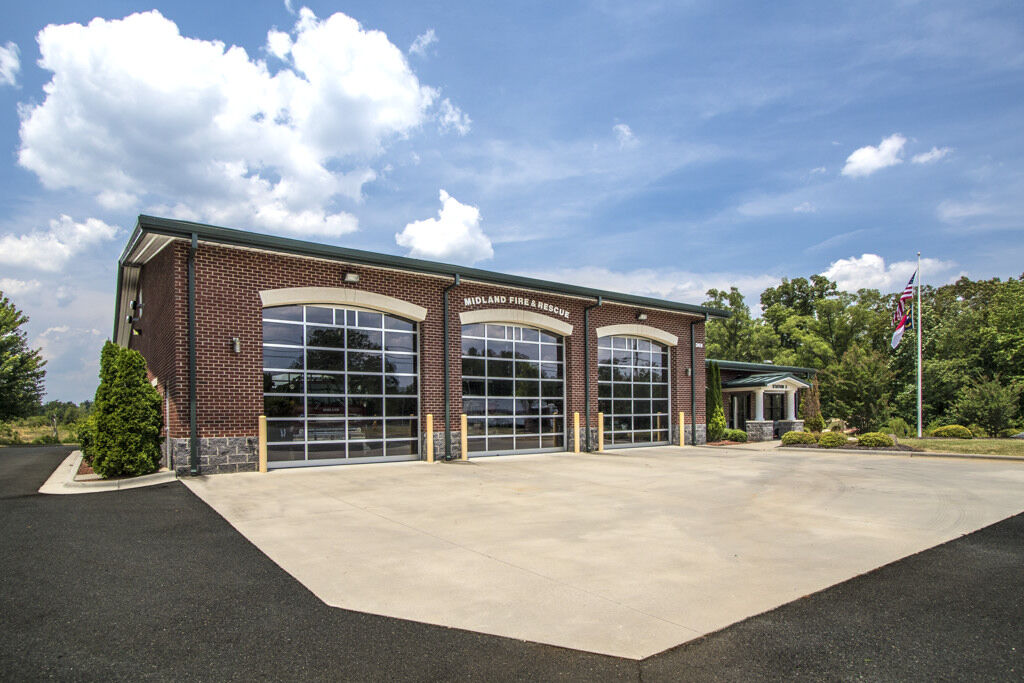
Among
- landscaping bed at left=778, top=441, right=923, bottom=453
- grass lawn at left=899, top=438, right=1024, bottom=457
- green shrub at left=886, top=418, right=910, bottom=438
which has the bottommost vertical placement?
green shrub at left=886, top=418, right=910, bottom=438

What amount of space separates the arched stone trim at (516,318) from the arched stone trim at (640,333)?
1.83 m

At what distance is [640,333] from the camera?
22.5 m

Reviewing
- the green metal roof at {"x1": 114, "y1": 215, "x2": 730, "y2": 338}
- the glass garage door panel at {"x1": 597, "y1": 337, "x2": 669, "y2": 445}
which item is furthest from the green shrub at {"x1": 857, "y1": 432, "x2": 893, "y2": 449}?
the green metal roof at {"x1": 114, "y1": 215, "x2": 730, "y2": 338}

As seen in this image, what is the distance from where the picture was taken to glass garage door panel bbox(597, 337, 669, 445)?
21734 millimetres

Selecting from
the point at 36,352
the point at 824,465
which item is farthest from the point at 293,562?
the point at 36,352

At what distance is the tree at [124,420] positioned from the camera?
11.9 m

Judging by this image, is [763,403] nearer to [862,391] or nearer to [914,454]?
[862,391]

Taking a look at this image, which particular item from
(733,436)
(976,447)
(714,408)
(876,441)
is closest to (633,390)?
(714,408)

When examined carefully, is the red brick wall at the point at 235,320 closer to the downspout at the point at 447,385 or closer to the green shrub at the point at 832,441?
the downspout at the point at 447,385

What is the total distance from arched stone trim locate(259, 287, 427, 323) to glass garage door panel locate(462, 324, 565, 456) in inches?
81.8

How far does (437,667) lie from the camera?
3.95 m

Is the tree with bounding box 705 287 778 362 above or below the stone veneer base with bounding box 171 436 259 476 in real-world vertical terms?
above

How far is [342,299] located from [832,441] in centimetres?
1808

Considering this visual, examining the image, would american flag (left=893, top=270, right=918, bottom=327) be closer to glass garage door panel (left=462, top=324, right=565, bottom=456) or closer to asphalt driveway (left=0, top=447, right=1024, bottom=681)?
glass garage door panel (left=462, top=324, right=565, bottom=456)
